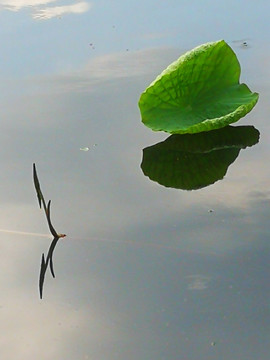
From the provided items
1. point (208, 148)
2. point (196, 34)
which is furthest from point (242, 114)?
point (196, 34)

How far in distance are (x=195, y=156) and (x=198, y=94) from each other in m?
0.21

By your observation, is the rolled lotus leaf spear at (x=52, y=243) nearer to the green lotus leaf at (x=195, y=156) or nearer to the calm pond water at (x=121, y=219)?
the calm pond water at (x=121, y=219)

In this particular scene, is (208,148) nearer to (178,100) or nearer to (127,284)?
(178,100)

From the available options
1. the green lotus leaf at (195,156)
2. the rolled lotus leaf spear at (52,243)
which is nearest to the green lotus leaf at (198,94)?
the green lotus leaf at (195,156)

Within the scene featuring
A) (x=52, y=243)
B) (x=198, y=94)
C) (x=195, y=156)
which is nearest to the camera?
(x=52, y=243)

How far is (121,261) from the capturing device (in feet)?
4.74

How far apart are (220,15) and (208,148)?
1.02m

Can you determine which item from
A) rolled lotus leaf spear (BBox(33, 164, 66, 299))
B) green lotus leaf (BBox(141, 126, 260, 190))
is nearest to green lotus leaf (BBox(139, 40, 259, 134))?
green lotus leaf (BBox(141, 126, 260, 190))

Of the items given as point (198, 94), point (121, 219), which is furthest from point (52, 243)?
point (198, 94)

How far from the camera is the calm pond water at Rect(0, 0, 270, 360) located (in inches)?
49.4

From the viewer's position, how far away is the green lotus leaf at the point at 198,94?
1856 millimetres

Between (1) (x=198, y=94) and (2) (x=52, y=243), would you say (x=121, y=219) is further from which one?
(1) (x=198, y=94)

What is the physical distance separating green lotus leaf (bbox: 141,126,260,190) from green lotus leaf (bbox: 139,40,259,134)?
4cm

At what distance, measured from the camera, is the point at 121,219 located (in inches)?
62.4
